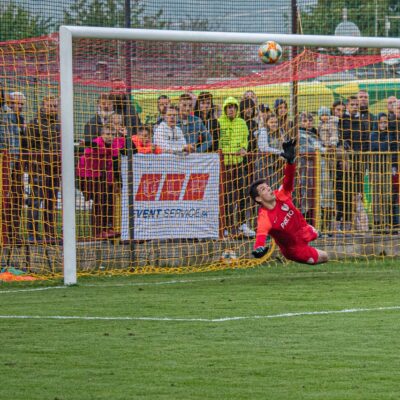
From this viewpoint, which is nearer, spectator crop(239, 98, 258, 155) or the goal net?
the goal net

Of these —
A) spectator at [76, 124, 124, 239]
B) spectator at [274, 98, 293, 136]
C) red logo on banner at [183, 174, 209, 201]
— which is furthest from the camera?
spectator at [274, 98, 293, 136]

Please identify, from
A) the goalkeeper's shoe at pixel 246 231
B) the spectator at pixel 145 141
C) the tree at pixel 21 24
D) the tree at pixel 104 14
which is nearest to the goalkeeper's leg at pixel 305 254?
the goalkeeper's shoe at pixel 246 231

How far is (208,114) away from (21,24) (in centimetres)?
294

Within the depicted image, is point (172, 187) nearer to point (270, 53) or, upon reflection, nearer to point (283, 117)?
point (283, 117)

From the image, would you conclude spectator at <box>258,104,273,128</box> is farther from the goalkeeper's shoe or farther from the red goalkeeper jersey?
the red goalkeeper jersey

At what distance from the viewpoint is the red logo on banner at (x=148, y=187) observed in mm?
14445

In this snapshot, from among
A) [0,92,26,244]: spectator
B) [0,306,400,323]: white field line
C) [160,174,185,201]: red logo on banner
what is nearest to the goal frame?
[0,92,26,244]: spectator

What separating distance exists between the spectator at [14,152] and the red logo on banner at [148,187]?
1.66 metres

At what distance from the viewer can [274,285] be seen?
12.4m

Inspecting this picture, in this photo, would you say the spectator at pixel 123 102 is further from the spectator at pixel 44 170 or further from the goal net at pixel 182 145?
the spectator at pixel 44 170

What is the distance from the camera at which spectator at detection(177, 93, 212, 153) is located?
1482cm

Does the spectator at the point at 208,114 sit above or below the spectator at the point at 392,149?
above

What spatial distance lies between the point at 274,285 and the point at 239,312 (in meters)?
2.28

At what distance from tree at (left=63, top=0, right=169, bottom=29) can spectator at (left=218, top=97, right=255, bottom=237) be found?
174 centimetres
